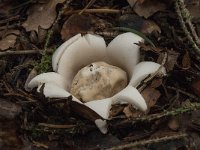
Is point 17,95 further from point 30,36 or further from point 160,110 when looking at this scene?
point 160,110

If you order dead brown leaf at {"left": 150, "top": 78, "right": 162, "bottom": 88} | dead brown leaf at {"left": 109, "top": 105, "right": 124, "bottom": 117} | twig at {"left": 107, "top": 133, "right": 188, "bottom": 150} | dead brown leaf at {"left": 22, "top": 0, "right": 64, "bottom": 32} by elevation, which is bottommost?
twig at {"left": 107, "top": 133, "right": 188, "bottom": 150}

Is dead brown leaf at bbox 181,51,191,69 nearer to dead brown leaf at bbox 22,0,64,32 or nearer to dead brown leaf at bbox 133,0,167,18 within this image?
dead brown leaf at bbox 133,0,167,18

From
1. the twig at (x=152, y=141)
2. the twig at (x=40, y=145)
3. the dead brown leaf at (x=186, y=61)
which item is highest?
the dead brown leaf at (x=186, y=61)

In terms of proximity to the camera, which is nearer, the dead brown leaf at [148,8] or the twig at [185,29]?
the twig at [185,29]

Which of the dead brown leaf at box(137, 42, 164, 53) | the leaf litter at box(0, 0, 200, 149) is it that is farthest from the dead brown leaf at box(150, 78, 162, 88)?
the dead brown leaf at box(137, 42, 164, 53)

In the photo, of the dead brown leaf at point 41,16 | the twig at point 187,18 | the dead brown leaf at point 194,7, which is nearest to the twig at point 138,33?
the twig at point 187,18

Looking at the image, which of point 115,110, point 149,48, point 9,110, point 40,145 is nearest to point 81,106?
point 115,110

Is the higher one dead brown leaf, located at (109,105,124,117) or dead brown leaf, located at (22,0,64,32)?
dead brown leaf, located at (22,0,64,32)

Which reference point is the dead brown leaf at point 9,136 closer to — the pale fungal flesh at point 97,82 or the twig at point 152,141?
the pale fungal flesh at point 97,82
